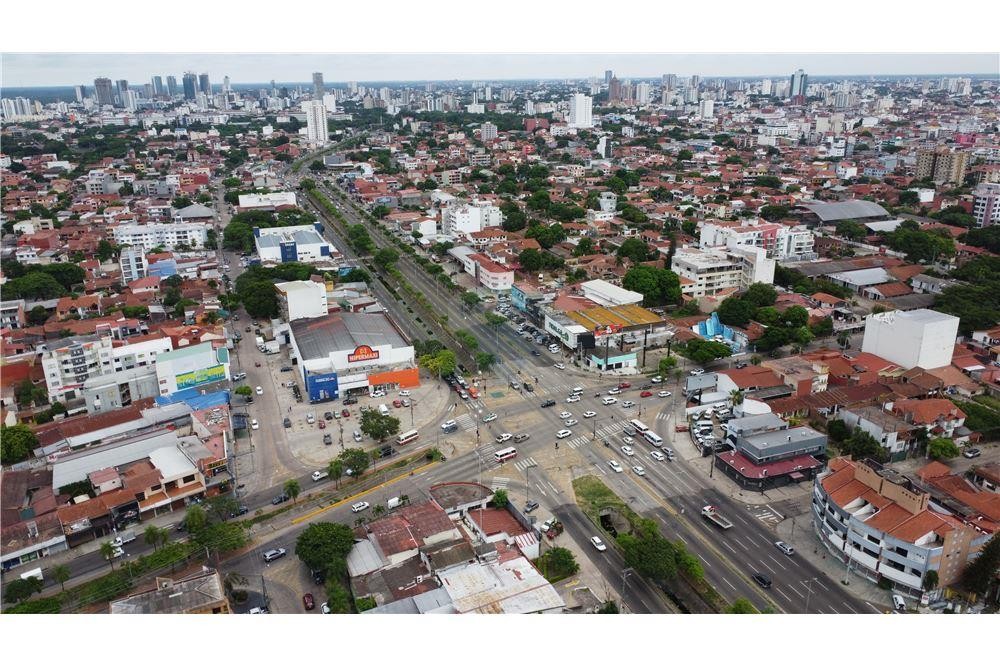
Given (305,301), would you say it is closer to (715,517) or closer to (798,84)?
(715,517)

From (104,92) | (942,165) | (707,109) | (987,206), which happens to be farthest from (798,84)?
(104,92)

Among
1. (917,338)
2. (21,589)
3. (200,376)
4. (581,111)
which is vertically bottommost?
(21,589)

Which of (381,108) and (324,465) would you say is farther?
(381,108)

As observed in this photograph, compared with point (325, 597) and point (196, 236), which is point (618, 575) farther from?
point (196, 236)

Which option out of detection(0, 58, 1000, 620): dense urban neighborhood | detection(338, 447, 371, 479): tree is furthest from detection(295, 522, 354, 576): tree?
detection(338, 447, 371, 479): tree

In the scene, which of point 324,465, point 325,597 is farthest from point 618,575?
point 324,465

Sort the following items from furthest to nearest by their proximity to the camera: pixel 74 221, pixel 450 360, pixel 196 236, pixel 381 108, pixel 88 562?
pixel 381 108, pixel 74 221, pixel 196 236, pixel 450 360, pixel 88 562

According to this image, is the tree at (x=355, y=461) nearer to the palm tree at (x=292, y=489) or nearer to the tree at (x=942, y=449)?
the palm tree at (x=292, y=489)
